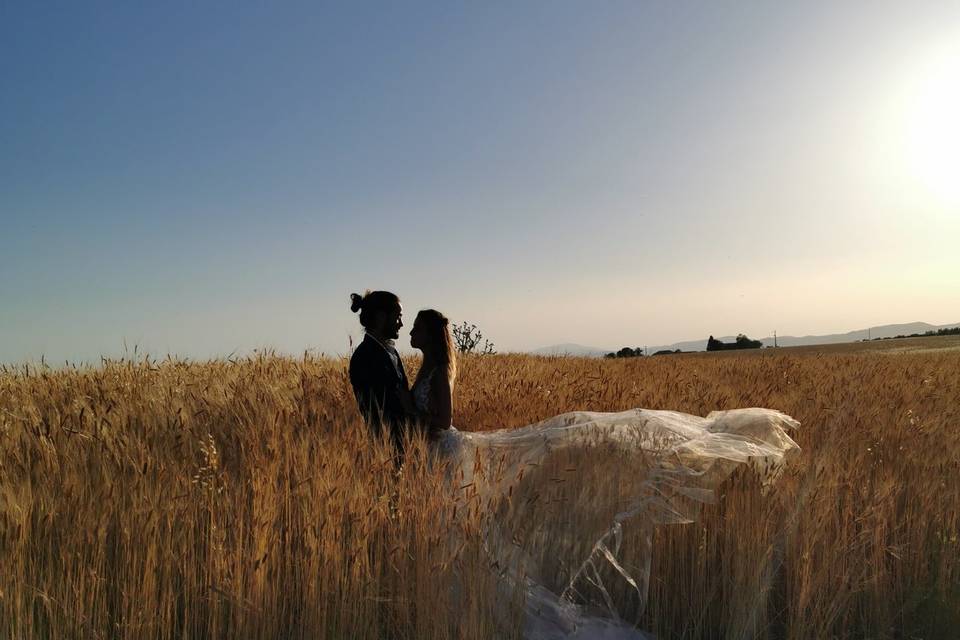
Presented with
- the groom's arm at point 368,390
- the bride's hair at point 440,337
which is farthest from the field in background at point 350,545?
the bride's hair at point 440,337

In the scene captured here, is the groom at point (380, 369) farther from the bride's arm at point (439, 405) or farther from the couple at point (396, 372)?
the bride's arm at point (439, 405)

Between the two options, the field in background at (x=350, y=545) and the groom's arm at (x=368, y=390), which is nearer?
the field in background at (x=350, y=545)

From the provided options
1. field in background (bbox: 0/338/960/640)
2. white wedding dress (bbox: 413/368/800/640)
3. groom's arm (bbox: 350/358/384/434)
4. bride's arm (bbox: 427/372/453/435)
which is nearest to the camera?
field in background (bbox: 0/338/960/640)

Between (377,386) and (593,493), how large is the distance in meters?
1.58

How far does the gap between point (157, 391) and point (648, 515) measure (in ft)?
14.2

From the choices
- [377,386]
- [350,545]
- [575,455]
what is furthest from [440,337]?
[350,545]

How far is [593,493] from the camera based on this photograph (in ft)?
10.8

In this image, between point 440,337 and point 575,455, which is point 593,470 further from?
point 440,337

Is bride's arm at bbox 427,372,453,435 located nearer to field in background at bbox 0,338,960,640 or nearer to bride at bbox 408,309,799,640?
bride at bbox 408,309,799,640

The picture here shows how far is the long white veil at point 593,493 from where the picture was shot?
2715 millimetres

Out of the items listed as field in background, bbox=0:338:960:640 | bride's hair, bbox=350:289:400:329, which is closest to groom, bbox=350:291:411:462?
bride's hair, bbox=350:289:400:329

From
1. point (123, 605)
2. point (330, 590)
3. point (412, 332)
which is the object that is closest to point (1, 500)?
point (123, 605)

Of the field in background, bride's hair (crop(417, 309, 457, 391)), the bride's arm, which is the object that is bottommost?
the field in background

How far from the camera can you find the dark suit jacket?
162 inches
